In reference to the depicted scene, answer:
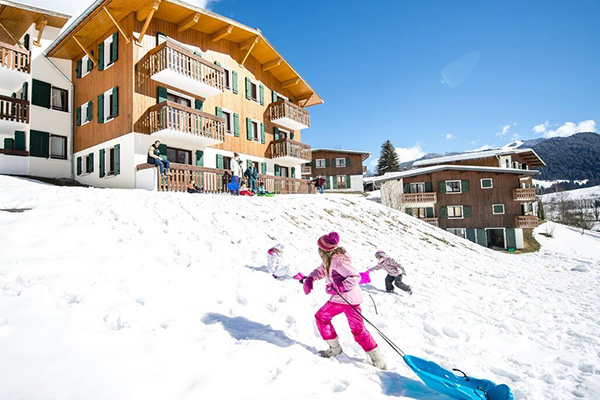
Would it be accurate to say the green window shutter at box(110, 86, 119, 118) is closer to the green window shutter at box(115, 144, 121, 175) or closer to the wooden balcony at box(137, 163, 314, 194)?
the green window shutter at box(115, 144, 121, 175)

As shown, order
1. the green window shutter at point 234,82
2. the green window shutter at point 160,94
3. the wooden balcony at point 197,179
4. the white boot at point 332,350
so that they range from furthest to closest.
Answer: the green window shutter at point 234,82 < the green window shutter at point 160,94 < the wooden balcony at point 197,179 < the white boot at point 332,350

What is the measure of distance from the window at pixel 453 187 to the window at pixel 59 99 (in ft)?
120

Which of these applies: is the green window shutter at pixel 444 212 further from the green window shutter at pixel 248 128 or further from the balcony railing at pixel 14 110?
the balcony railing at pixel 14 110

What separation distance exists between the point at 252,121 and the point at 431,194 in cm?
2384

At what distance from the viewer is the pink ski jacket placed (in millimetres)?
3996

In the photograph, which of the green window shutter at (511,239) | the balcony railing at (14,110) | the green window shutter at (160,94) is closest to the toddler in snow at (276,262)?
the green window shutter at (160,94)

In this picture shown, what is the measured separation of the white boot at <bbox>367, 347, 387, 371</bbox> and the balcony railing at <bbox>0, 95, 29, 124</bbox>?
21.1 m

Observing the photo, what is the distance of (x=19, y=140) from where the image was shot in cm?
1747

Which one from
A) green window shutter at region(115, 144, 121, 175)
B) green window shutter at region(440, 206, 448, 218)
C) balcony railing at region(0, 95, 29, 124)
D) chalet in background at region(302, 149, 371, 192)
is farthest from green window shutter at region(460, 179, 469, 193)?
balcony railing at region(0, 95, 29, 124)

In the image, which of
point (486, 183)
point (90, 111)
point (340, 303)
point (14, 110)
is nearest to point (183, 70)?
point (90, 111)

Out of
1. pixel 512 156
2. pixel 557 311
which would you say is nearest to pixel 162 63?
pixel 557 311

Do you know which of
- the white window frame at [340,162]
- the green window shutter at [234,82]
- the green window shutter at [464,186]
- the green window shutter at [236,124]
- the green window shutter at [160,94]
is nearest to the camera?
the green window shutter at [160,94]

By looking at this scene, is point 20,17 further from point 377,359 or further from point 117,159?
point 377,359

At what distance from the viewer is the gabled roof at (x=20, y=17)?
17.3 metres
